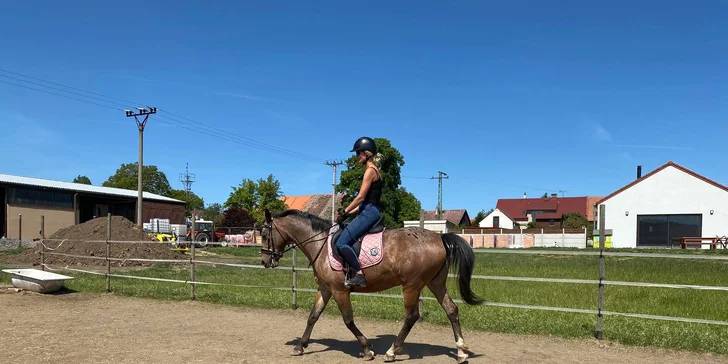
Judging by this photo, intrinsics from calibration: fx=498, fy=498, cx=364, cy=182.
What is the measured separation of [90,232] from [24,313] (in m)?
15.2

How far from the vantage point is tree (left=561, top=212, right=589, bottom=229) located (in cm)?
6481

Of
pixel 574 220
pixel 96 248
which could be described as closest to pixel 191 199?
pixel 574 220

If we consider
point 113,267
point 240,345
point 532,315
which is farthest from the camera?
point 113,267

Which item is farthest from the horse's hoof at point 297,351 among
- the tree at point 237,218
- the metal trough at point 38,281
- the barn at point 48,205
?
the tree at point 237,218

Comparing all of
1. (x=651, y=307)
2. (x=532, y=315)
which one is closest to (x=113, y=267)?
(x=532, y=315)

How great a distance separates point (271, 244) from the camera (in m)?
6.70

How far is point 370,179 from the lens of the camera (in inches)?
233

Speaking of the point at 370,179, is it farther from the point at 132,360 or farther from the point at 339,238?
the point at 132,360

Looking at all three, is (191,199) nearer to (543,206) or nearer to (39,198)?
(39,198)

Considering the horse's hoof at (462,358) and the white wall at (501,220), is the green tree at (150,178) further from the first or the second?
the horse's hoof at (462,358)

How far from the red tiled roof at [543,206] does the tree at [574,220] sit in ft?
15.1

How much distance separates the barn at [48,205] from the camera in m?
35.2

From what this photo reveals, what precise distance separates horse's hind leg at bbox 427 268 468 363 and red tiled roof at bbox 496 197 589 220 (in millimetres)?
74852

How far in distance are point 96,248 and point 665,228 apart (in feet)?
126
